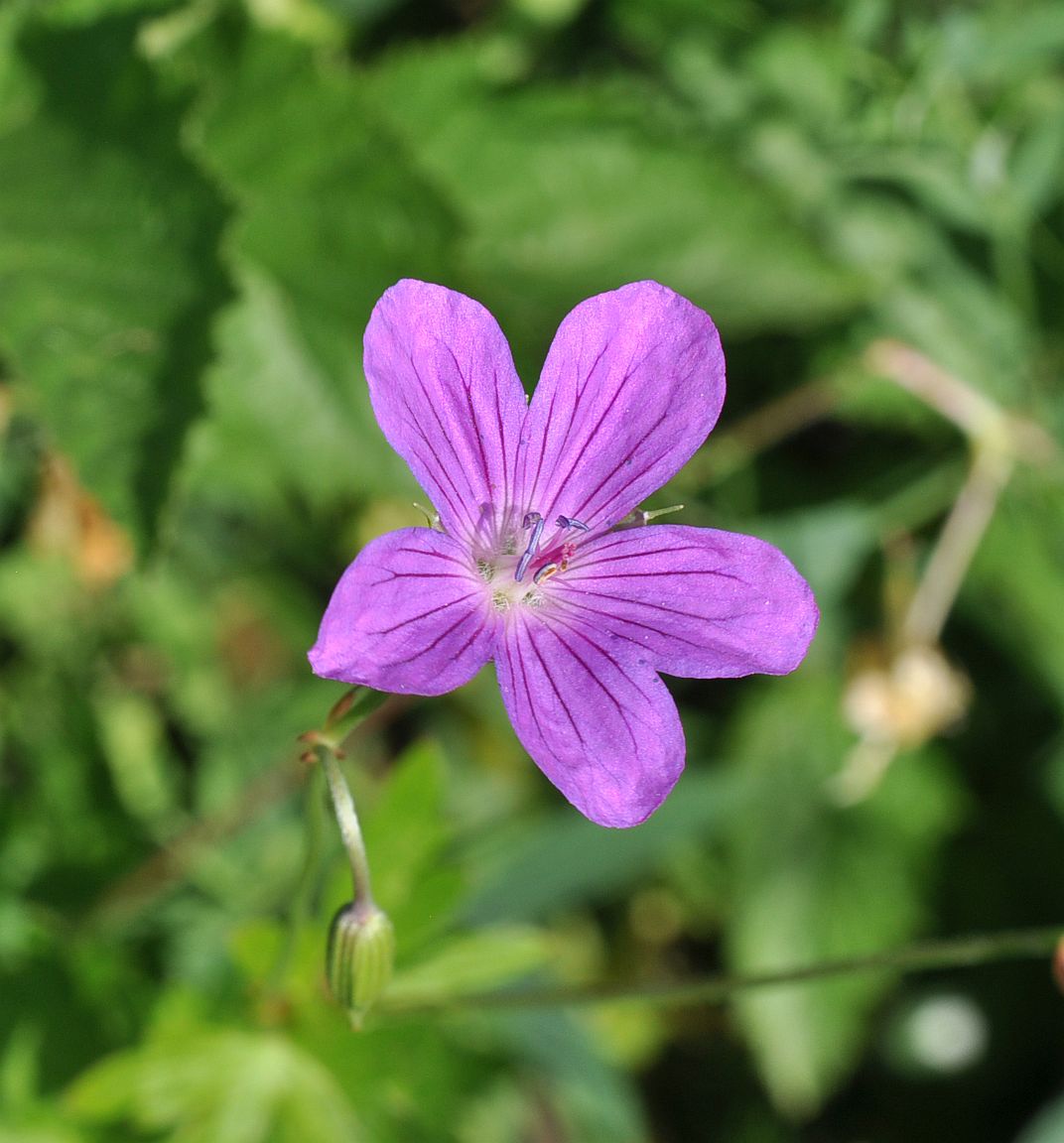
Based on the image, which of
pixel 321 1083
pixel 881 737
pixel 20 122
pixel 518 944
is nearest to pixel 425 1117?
pixel 321 1083

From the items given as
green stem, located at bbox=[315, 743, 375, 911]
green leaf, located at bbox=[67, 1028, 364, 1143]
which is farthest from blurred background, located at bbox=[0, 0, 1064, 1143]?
green stem, located at bbox=[315, 743, 375, 911]

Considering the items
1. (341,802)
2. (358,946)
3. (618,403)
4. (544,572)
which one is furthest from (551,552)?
(358,946)

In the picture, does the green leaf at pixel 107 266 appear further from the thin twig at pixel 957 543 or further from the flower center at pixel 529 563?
the thin twig at pixel 957 543

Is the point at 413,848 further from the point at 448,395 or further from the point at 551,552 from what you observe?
the point at 448,395

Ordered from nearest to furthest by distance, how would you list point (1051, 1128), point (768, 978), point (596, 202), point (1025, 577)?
point (768, 978)
point (1051, 1128)
point (596, 202)
point (1025, 577)

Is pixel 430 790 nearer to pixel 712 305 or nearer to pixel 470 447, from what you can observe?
pixel 470 447

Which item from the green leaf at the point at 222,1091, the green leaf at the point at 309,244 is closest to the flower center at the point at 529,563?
the green leaf at the point at 309,244
